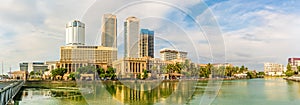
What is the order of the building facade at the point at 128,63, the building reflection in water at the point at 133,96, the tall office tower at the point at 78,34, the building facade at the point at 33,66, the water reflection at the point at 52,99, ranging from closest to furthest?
the tall office tower at the point at 78,34, the building facade at the point at 128,63, the building reflection in water at the point at 133,96, the water reflection at the point at 52,99, the building facade at the point at 33,66

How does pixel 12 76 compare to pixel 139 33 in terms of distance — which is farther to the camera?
pixel 12 76

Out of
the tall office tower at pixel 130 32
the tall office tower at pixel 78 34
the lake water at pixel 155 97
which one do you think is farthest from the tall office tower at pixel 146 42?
the tall office tower at pixel 78 34

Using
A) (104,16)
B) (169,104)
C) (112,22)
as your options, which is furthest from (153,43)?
(169,104)

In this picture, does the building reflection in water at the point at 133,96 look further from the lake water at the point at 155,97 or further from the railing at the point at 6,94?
the railing at the point at 6,94

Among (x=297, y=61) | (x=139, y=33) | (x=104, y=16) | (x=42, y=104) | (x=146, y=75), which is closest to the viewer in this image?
(x=104, y=16)

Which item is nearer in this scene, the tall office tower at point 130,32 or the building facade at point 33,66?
the tall office tower at point 130,32

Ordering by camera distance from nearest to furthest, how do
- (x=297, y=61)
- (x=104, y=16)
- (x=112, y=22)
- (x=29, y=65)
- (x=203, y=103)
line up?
(x=104, y=16) < (x=112, y=22) < (x=203, y=103) < (x=29, y=65) < (x=297, y=61)

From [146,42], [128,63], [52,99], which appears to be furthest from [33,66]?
[146,42]

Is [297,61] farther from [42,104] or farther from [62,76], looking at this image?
[42,104]

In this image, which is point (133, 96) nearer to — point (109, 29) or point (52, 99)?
point (52, 99)
